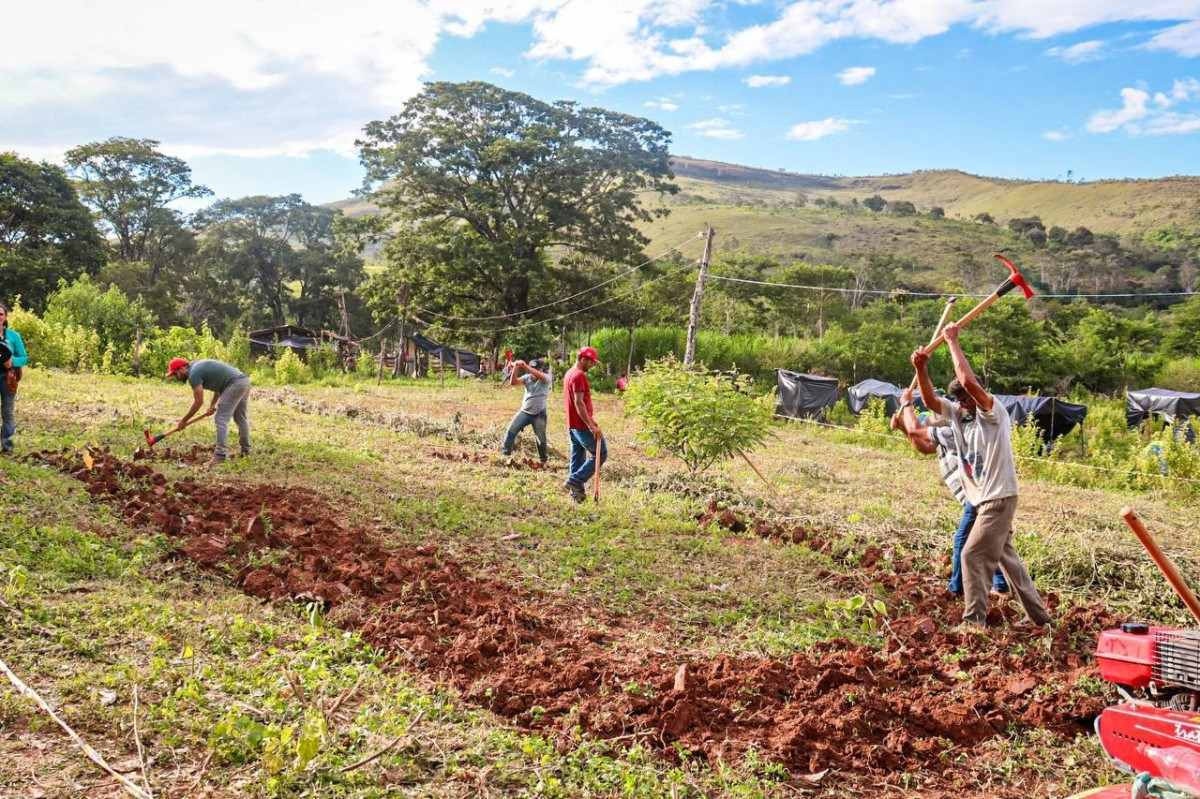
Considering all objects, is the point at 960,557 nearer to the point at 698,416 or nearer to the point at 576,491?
the point at 576,491

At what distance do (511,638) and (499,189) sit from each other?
29451 millimetres

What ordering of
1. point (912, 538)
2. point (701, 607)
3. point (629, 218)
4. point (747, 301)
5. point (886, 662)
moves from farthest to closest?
point (747, 301) < point (629, 218) < point (912, 538) < point (701, 607) < point (886, 662)

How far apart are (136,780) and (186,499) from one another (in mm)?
4892

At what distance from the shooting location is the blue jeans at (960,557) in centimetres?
640

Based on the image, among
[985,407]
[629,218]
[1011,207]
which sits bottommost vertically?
[985,407]

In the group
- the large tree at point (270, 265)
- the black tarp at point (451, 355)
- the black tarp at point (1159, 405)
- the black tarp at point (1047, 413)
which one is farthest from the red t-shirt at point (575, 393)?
the large tree at point (270, 265)

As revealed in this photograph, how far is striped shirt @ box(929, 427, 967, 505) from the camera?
251 inches

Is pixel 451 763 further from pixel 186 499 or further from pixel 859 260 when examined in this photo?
pixel 859 260

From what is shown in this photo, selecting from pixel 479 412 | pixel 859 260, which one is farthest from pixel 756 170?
pixel 479 412

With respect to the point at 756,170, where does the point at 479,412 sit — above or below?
below

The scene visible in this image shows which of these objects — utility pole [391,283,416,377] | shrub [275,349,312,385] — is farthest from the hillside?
shrub [275,349,312,385]

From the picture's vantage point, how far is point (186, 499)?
7730mm

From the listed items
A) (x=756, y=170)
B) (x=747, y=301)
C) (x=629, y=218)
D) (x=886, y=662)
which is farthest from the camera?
(x=756, y=170)

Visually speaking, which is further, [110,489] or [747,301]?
[747,301]
